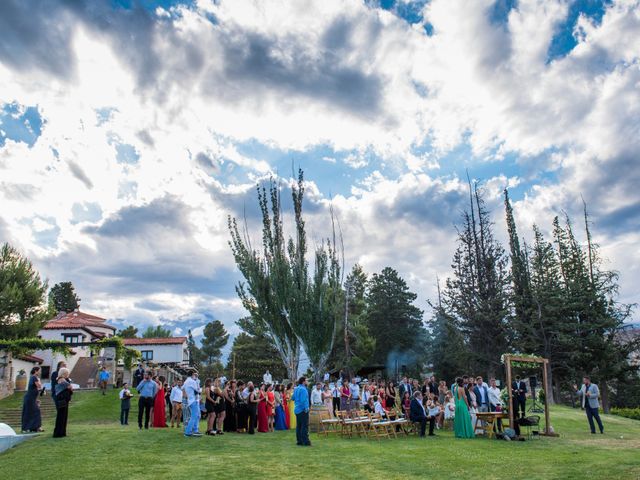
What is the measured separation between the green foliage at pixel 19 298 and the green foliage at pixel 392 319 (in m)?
30.8

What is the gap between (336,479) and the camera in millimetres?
7801

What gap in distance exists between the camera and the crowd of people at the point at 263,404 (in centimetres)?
1244

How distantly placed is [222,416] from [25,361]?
27235 mm

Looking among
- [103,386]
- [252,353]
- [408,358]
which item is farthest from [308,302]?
[408,358]

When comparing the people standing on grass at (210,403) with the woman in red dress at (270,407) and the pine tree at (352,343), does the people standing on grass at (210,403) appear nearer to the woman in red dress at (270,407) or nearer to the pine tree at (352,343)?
the woman in red dress at (270,407)

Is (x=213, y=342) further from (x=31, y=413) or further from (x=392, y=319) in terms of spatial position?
(x=31, y=413)

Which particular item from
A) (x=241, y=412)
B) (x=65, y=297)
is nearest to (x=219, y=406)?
(x=241, y=412)

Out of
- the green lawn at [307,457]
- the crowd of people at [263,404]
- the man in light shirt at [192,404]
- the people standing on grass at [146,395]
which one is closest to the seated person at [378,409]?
the crowd of people at [263,404]

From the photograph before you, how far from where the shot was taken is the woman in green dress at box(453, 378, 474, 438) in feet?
47.2

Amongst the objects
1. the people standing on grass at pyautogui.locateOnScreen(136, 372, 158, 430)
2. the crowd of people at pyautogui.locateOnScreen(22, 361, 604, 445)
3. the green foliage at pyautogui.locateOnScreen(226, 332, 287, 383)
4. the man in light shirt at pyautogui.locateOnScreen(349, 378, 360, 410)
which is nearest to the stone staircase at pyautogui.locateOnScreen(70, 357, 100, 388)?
the green foliage at pyautogui.locateOnScreen(226, 332, 287, 383)

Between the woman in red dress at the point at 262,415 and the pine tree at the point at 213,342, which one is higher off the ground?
the pine tree at the point at 213,342

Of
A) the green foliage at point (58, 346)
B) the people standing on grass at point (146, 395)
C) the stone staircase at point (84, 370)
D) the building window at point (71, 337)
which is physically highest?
the building window at point (71, 337)

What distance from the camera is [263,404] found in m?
16.1

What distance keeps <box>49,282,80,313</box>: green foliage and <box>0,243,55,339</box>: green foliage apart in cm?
3264
